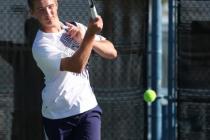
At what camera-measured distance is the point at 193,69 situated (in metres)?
5.44

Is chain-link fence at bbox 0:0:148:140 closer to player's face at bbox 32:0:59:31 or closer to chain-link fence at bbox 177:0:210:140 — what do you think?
chain-link fence at bbox 177:0:210:140

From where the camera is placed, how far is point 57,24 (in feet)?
13.1

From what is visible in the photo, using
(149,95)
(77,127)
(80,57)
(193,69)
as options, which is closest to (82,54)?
(80,57)

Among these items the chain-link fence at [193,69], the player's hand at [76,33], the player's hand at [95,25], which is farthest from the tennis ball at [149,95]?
the player's hand at [95,25]

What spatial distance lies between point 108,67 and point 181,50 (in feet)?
2.16

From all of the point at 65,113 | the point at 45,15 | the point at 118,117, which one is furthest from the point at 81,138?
the point at 118,117

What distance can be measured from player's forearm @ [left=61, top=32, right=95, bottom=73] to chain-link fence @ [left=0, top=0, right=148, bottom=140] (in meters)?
1.73

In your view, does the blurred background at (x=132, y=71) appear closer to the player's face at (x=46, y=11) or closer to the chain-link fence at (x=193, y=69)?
the chain-link fence at (x=193, y=69)

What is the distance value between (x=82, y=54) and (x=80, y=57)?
0.9 inches

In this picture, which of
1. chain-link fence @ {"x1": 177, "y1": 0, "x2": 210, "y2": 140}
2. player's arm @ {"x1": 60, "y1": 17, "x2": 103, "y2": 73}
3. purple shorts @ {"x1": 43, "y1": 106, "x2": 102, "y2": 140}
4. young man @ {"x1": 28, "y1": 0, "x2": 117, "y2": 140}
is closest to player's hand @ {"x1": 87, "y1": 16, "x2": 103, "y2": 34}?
player's arm @ {"x1": 60, "y1": 17, "x2": 103, "y2": 73}

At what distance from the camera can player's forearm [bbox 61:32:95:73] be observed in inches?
141

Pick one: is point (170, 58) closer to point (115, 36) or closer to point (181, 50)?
point (181, 50)

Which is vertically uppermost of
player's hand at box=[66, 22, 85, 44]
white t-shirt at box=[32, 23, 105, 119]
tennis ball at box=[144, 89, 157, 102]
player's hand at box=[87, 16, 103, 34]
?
player's hand at box=[87, 16, 103, 34]

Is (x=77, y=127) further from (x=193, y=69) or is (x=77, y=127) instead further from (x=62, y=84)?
(x=193, y=69)
